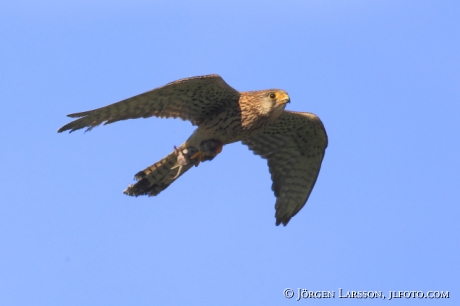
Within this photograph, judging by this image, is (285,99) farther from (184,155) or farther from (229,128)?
(184,155)

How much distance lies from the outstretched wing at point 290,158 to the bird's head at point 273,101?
1193mm

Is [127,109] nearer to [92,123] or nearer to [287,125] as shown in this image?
[92,123]

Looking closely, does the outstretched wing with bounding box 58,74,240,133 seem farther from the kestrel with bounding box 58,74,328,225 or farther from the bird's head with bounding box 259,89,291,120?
the bird's head with bounding box 259,89,291,120

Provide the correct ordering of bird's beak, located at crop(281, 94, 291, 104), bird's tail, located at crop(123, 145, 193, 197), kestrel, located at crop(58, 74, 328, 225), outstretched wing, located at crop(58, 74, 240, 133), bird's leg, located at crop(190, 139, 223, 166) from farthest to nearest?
bird's tail, located at crop(123, 145, 193, 197), bird's leg, located at crop(190, 139, 223, 166), bird's beak, located at crop(281, 94, 291, 104), kestrel, located at crop(58, 74, 328, 225), outstretched wing, located at crop(58, 74, 240, 133)

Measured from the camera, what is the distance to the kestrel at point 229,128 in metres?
11.2

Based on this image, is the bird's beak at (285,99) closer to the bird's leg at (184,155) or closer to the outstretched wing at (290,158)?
the outstretched wing at (290,158)

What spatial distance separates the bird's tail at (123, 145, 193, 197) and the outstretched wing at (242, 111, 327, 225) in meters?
1.58

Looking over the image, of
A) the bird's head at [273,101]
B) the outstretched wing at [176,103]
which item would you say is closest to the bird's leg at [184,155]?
the outstretched wing at [176,103]

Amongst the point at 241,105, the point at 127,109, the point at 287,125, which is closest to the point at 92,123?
the point at 127,109

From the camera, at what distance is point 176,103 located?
11.7m

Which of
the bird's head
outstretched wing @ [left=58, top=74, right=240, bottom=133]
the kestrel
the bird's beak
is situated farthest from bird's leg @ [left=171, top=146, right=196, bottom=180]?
the bird's beak

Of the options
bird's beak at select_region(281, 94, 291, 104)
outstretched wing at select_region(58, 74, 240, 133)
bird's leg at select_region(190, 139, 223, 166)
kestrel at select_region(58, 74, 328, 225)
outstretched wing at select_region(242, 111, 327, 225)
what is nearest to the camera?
outstretched wing at select_region(58, 74, 240, 133)

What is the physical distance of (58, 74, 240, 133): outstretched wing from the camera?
10773 mm

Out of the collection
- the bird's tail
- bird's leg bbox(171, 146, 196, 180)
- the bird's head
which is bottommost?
the bird's tail
